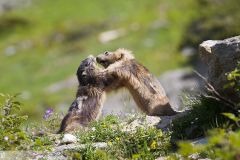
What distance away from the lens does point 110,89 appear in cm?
1362

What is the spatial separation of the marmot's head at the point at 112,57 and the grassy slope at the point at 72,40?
86.4ft

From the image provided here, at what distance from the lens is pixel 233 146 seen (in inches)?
303

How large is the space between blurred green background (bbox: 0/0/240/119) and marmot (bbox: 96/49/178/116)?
22120mm

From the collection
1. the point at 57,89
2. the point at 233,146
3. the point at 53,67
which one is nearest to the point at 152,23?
the point at 53,67

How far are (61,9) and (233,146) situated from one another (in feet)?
196

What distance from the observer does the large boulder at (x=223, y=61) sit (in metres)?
11.1

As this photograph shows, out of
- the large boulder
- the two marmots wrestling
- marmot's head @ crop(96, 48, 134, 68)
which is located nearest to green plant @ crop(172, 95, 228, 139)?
the large boulder

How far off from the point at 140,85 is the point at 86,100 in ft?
3.77

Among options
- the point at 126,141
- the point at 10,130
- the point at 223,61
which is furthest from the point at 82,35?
the point at 10,130

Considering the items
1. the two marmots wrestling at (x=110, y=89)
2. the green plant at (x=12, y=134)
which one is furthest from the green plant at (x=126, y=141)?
the two marmots wrestling at (x=110, y=89)

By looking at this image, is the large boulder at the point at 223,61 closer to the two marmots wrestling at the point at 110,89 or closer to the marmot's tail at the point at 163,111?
the marmot's tail at the point at 163,111

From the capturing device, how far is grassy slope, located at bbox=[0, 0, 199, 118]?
47938 mm

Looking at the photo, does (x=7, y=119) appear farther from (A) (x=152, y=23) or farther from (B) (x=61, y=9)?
(B) (x=61, y=9)

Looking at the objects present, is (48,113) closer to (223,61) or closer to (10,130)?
(10,130)
